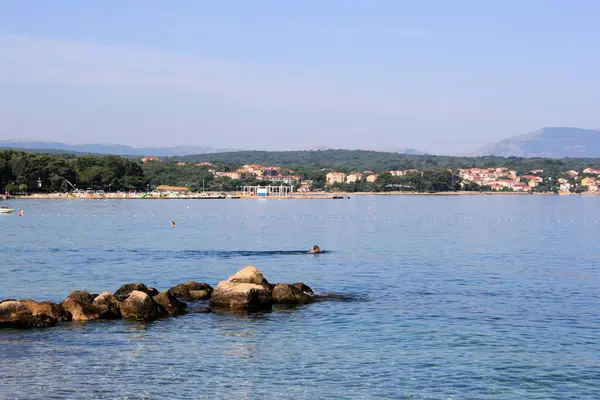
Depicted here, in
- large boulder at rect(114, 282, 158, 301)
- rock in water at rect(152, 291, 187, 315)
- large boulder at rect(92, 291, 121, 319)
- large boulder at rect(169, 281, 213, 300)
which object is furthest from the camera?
large boulder at rect(169, 281, 213, 300)

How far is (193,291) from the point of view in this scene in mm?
34156

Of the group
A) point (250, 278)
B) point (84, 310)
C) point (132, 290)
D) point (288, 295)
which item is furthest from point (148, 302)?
point (288, 295)

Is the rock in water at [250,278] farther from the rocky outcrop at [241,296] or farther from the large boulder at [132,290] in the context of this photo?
the large boulder at [132,290]

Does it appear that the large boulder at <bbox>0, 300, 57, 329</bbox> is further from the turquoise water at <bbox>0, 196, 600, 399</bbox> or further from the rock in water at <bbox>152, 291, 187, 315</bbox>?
the rock in water at <bbox>152, 291, 187, 315</bbox>

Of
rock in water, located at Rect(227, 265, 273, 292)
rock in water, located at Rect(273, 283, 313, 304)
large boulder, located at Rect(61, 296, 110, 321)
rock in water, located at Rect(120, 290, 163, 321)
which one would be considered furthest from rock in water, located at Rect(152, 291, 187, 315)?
rock in water, located at Rect(273, 283, 313, 304)

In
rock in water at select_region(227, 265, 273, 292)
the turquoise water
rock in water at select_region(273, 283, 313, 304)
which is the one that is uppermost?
rock in water at select_region(227, 265, 273, 292)

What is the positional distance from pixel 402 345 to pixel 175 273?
70.8ft

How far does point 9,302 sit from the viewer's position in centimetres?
2811

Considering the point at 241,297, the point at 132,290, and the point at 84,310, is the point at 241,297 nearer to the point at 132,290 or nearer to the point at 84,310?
the point at 132,290

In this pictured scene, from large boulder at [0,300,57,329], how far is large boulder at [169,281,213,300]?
7.15 metres

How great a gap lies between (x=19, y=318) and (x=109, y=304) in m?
3.38

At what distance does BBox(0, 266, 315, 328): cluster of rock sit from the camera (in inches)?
1102

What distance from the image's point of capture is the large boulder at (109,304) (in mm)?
29438

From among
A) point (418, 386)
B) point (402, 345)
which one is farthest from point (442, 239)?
point (418, 386)
